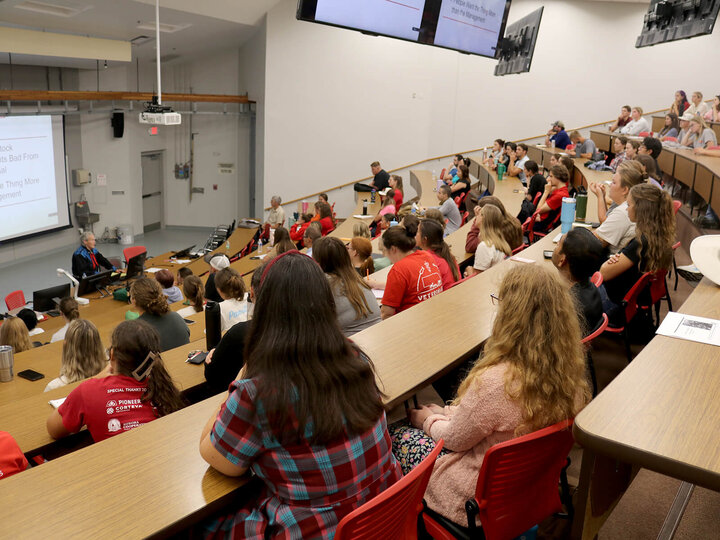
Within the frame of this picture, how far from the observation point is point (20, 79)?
11.4 metres

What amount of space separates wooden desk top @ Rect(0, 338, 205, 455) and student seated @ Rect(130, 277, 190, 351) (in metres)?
0.85

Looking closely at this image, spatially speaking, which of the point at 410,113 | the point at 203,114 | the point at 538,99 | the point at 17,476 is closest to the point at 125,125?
the point at 203,114

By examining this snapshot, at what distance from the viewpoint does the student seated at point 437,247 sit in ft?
13.8

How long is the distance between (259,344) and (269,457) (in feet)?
0.94

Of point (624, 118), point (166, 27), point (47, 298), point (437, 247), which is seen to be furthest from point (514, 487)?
point (624, 118)

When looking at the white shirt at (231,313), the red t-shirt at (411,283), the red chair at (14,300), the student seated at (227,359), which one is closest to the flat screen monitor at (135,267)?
the red chair at (14,300)

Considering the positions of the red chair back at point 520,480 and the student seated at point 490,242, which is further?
the student seated at point 490,242

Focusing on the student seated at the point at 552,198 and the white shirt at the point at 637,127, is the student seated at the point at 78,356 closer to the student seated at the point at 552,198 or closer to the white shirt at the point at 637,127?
the student seated at the point at 552,198

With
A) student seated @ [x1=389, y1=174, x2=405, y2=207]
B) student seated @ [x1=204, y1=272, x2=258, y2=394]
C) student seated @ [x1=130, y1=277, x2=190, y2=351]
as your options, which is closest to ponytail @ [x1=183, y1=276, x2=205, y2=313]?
student seated @ [x1=130, y1=277, x2=190, y2=351]

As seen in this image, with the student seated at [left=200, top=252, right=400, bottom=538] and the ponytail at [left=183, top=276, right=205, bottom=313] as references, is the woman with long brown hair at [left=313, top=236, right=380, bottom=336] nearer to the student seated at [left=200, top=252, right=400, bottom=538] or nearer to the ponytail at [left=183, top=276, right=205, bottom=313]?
the student seated at [left=200, top=252, right=400, bottom=538]

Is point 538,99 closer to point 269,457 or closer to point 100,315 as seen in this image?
point 100,315

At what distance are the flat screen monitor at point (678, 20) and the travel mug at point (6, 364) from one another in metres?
7.74

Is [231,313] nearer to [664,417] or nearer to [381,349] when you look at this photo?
[381,349]

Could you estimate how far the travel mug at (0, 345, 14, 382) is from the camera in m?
4.01
